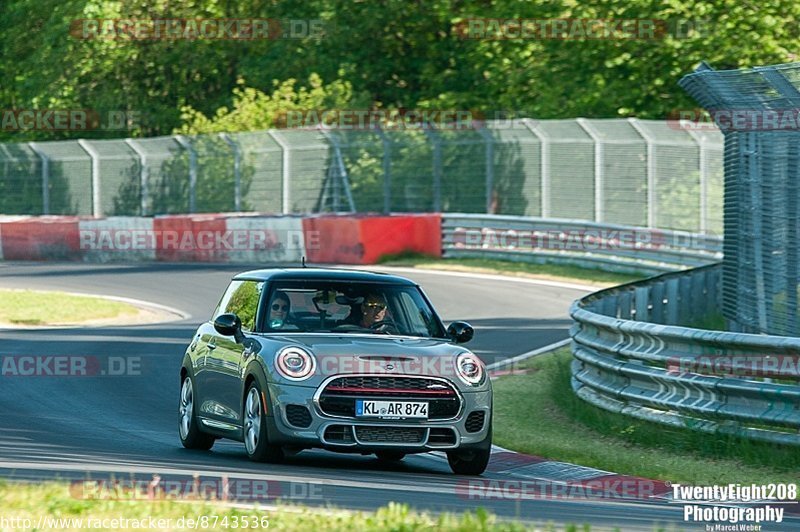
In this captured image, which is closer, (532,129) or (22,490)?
(22,490)

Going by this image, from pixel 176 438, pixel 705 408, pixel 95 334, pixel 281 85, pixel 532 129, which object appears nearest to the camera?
pixel 705 408

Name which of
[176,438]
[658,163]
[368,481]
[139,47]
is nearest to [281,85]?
[139,47]

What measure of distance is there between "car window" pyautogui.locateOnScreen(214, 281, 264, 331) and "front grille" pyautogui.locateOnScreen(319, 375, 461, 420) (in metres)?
1.23

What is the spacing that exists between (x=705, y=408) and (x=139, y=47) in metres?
44.7

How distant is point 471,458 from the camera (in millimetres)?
12023

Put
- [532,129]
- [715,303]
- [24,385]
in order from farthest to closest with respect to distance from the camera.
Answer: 1. [532,129]
2. [715,303]
3. [24,385]

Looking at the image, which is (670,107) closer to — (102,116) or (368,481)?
(102,116)

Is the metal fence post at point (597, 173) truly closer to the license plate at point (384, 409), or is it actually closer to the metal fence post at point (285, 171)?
the metal fence post at point (285, 171)

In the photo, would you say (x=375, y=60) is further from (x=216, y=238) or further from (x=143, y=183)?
(x=216, y=238)

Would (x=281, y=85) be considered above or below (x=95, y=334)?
above

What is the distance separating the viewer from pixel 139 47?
55.5m

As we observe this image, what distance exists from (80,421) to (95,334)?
8590 millimetres

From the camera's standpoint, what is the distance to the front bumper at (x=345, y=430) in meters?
11.5

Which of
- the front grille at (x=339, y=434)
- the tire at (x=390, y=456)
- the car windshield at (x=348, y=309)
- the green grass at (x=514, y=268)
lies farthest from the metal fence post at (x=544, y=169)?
the front grille at (x=339, y=434)
